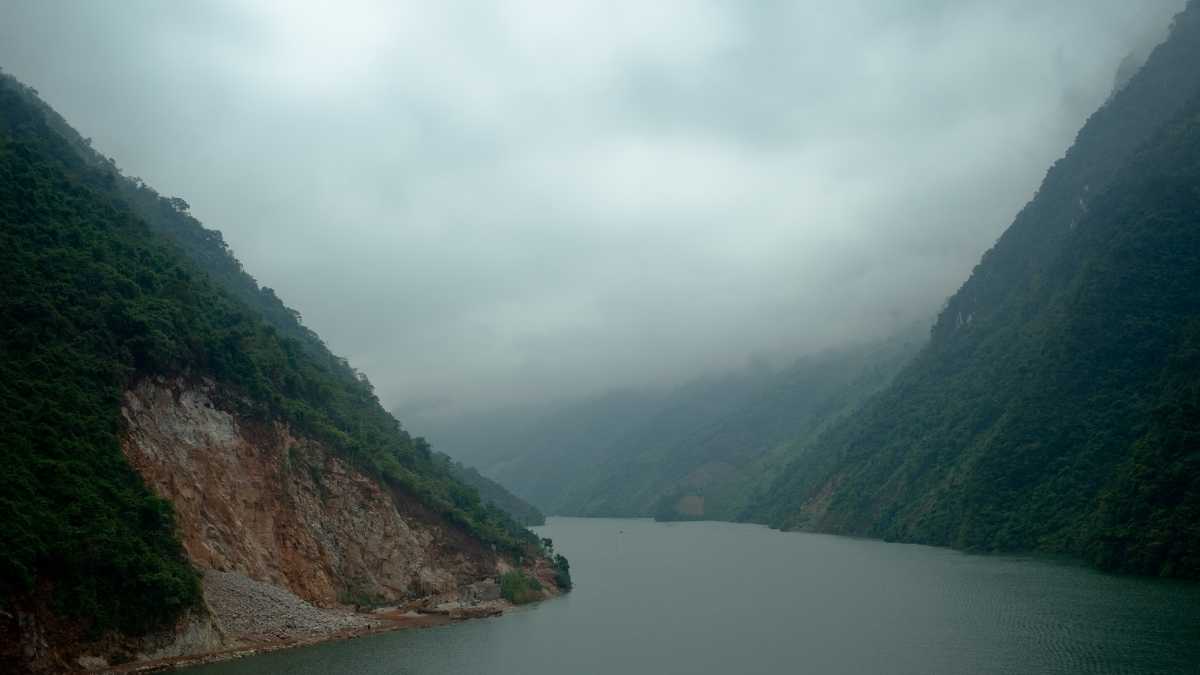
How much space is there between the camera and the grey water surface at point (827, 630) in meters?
36.7

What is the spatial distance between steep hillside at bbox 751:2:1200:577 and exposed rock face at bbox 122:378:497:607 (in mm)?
50381

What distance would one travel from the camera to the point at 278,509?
45969 mm

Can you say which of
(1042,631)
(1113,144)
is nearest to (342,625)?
(1042,631)

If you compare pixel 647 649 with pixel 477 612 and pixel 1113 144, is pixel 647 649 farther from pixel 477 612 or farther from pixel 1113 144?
pixel 1113 144

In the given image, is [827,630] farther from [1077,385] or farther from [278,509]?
[1077,385]

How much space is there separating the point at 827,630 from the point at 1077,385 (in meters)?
52.5

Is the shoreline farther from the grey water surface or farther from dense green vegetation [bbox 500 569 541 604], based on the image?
dense green vegetation [bbox 500 569 541 604]

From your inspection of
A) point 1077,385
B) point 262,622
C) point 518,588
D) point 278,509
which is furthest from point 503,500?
point 262,622

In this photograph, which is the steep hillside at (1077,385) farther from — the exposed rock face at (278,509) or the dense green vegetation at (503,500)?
the dense green vegetation at (503,500)

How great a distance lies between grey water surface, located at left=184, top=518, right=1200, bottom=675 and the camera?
120ft

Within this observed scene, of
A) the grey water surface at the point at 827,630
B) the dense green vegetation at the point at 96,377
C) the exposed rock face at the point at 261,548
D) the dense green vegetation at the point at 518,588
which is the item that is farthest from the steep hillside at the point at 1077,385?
the dense green vegetation at the point at 96,377

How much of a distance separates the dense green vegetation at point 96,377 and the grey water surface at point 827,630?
21.3 ft

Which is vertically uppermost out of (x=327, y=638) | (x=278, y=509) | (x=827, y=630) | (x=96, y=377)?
(x=96, y=377)

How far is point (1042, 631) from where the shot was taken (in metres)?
41.5
